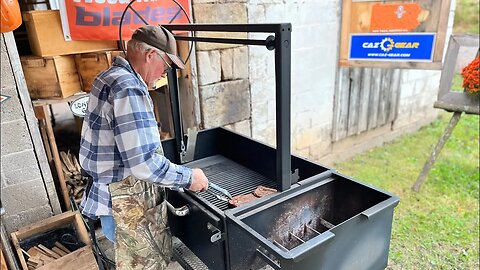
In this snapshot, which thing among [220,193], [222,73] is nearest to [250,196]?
[220,193]

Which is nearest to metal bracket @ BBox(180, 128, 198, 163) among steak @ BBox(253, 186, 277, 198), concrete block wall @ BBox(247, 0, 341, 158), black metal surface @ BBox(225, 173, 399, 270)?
steak @ BBox(253, 186, 277, 198)

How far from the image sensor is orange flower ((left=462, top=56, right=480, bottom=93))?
10.5 ft

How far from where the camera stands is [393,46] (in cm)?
344

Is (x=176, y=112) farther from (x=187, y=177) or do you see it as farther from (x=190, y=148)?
(x=187, y=177)

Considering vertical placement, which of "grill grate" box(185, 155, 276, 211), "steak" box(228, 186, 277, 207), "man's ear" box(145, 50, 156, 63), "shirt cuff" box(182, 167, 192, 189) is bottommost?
"grill grate" box(185, 155, 276, 211)

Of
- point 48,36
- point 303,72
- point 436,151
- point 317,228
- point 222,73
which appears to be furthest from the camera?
point 303,72

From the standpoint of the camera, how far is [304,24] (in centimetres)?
348

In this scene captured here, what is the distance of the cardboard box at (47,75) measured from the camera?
2.33 metres

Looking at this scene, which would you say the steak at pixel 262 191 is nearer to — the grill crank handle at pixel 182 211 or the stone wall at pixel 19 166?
the grill crank handle at pixel 182 211

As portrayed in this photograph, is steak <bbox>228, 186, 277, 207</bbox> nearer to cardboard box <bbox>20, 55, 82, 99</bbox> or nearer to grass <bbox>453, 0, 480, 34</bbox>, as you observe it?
cardboard box <bbox>20, 55, 82, 99</bbox>

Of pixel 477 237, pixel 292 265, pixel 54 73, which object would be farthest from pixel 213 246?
pixel 477 237

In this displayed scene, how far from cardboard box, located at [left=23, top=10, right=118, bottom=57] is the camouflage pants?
129 centimetres

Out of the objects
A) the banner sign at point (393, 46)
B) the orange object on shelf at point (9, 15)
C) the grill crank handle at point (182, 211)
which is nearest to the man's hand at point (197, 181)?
the grill crank handle at point (182, 211)

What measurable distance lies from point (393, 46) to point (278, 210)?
254 centimetres
